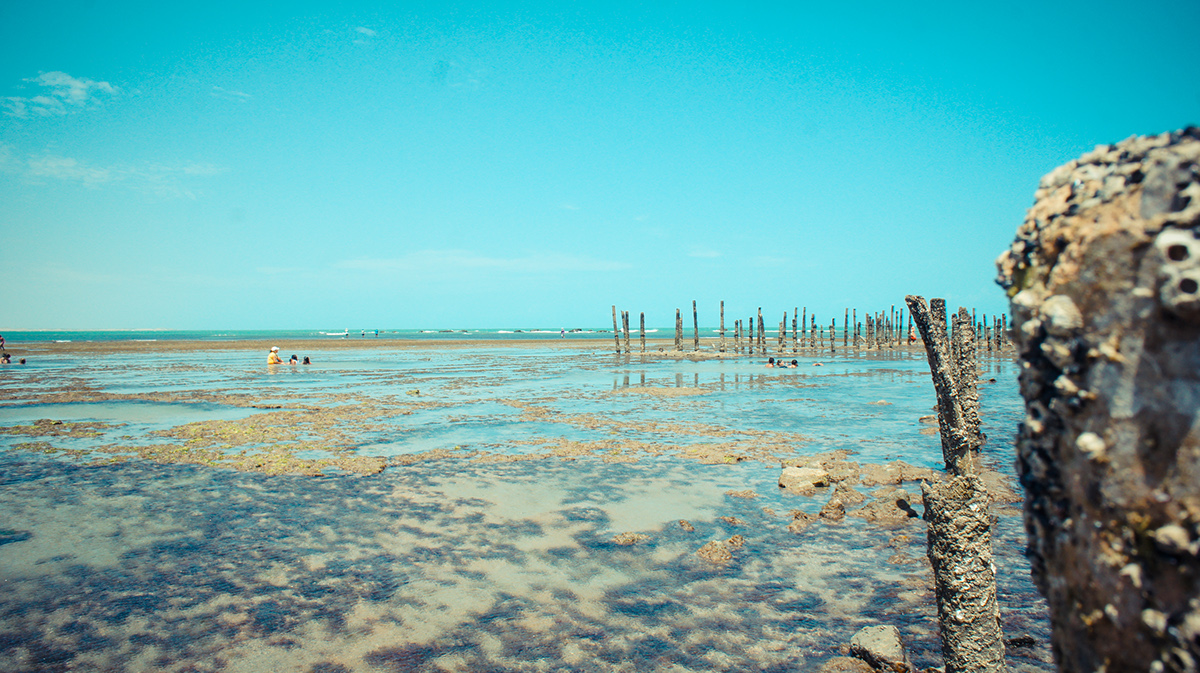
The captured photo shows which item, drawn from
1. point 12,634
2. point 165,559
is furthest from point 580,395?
point 12,634

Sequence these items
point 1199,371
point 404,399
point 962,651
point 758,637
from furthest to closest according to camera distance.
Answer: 1. point 404,399
2. point 758,637
3. point 962,651
4. point 1199,371

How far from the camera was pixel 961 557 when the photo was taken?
4039 mm

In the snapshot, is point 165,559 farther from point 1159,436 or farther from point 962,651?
point 1159,436

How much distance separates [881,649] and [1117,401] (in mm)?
4192

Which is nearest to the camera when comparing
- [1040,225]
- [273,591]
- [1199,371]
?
[1199,371]

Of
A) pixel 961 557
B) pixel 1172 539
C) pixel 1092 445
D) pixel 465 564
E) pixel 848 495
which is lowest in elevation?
pixel 465 564

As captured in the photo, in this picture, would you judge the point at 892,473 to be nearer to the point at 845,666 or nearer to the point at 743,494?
the point at 743,494

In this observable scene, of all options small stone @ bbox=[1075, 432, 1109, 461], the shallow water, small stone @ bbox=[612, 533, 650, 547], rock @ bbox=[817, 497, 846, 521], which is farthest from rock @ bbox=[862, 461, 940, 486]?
small stone @ bbox=[1075, 432, 1109, 461]

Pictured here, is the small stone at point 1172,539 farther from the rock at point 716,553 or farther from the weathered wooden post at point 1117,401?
the rock at point 716,553

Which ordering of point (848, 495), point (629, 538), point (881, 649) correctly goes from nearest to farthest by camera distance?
point (881, 649), point (629, 538), point (848, 495)

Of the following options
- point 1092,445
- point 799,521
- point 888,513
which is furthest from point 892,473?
point 1092,445

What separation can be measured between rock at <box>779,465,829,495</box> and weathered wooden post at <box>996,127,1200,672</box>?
8119 mm

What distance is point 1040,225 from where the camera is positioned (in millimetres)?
1328

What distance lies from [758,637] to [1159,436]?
4639 mm
